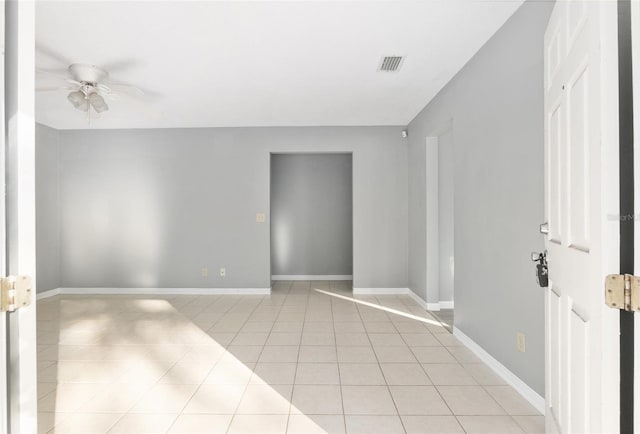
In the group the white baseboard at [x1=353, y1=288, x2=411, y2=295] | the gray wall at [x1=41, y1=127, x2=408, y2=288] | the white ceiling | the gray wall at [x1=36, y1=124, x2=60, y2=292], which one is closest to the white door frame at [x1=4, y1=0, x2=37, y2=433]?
the white ceiling

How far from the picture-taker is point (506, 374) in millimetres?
2598

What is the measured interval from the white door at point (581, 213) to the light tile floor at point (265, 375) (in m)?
0.80

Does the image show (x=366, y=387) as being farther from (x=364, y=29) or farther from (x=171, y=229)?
(x=171, y=229)

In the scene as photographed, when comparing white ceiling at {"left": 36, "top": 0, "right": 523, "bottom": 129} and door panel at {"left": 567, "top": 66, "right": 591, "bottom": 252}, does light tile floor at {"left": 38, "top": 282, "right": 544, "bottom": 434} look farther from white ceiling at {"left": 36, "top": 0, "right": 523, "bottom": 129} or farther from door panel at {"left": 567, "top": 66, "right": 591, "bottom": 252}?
white ceiling at {"left": 36, "top": 0, "right": 523, "bottom": 129}

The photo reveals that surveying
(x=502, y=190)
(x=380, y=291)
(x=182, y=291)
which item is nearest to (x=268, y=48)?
(x=502, y=190)

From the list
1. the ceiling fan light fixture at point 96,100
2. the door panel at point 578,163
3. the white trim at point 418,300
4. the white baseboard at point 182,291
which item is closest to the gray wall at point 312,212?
the white baseboard at point 182,291

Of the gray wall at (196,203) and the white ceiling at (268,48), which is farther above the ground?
the white ceiling at (268,48)

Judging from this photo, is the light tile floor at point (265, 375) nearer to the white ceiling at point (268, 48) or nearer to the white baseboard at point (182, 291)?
the white baseboard at point (182, 291)

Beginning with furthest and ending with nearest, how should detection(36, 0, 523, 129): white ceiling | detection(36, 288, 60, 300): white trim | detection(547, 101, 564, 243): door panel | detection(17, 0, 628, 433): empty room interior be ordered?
detection(36, 288, 60, 300): white trim → detection(36, 0, 523, 129): white ceiling → detection(17, 0, 628, 433): empty room interior → detection(547, 101, 564, 243): door panel

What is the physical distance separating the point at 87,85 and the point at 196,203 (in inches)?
97.4

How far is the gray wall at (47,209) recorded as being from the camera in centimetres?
543

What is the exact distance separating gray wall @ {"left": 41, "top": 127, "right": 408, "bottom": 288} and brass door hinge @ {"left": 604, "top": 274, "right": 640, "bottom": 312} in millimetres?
4631

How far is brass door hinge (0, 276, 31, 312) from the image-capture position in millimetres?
1051

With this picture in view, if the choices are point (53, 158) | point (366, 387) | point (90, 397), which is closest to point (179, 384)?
point (90, 397)
